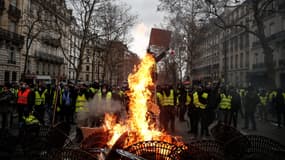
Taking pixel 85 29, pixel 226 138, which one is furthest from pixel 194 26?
pixel 226 138

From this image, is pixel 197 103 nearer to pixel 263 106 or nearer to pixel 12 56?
pixel 263 106

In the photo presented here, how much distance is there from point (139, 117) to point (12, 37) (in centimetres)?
3429

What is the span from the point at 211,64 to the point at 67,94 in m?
64.1

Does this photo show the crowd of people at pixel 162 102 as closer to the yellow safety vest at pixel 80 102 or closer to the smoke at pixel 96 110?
the yellow safety vest at pixel 80 102

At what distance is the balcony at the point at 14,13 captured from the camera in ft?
117

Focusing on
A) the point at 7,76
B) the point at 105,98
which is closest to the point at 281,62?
the point at 105,98

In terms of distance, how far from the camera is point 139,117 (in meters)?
7.38

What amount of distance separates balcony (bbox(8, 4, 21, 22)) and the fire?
3209 centimetres

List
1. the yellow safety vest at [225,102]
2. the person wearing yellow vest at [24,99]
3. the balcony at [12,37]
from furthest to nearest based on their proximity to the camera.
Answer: the balcony at [12,37]
the yellow safety vest at [225,102]
the person wearing yellow vest at [24,99]

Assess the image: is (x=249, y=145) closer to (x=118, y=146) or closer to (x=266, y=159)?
(x=266, y=159)

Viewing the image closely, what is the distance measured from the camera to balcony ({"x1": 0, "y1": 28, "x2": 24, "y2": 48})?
34.1 metres

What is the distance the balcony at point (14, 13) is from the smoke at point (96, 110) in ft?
96.1

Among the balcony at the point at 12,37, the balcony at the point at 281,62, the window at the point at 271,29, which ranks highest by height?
the window at the point at 271,29

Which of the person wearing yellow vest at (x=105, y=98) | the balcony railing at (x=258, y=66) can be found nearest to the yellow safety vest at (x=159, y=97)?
the person wearing yellow vest at (x=105, y=98)
